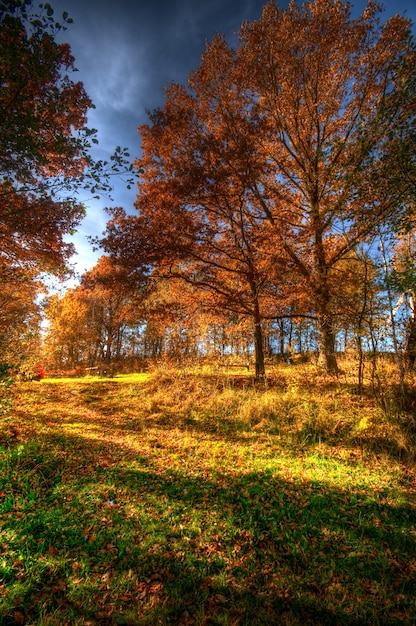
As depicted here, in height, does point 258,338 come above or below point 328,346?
above

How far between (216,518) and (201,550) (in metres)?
0.52

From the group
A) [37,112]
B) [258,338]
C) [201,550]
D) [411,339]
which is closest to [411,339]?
[411,339]

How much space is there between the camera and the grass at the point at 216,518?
8.38 feet

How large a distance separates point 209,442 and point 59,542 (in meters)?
3.42

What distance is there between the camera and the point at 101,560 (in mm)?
2990

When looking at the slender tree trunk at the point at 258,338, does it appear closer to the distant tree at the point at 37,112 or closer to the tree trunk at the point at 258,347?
the tree trunk at the point at 258,347

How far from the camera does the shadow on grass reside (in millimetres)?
2500

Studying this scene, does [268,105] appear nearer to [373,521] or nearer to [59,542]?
[373,521]

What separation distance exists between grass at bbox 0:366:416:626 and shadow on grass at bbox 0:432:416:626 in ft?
0.05

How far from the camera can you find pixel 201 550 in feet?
10.4

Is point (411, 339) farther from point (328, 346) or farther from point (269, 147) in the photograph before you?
point (269, 147)

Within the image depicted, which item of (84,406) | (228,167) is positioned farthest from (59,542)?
(228,167)

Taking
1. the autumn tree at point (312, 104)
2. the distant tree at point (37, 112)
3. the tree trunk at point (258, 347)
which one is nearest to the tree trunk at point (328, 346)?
the autumn tree at point (312, 104)

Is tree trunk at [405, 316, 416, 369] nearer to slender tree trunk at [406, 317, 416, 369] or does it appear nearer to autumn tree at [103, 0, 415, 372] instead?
slender tree trunk at [406, 317, 416, 369]
